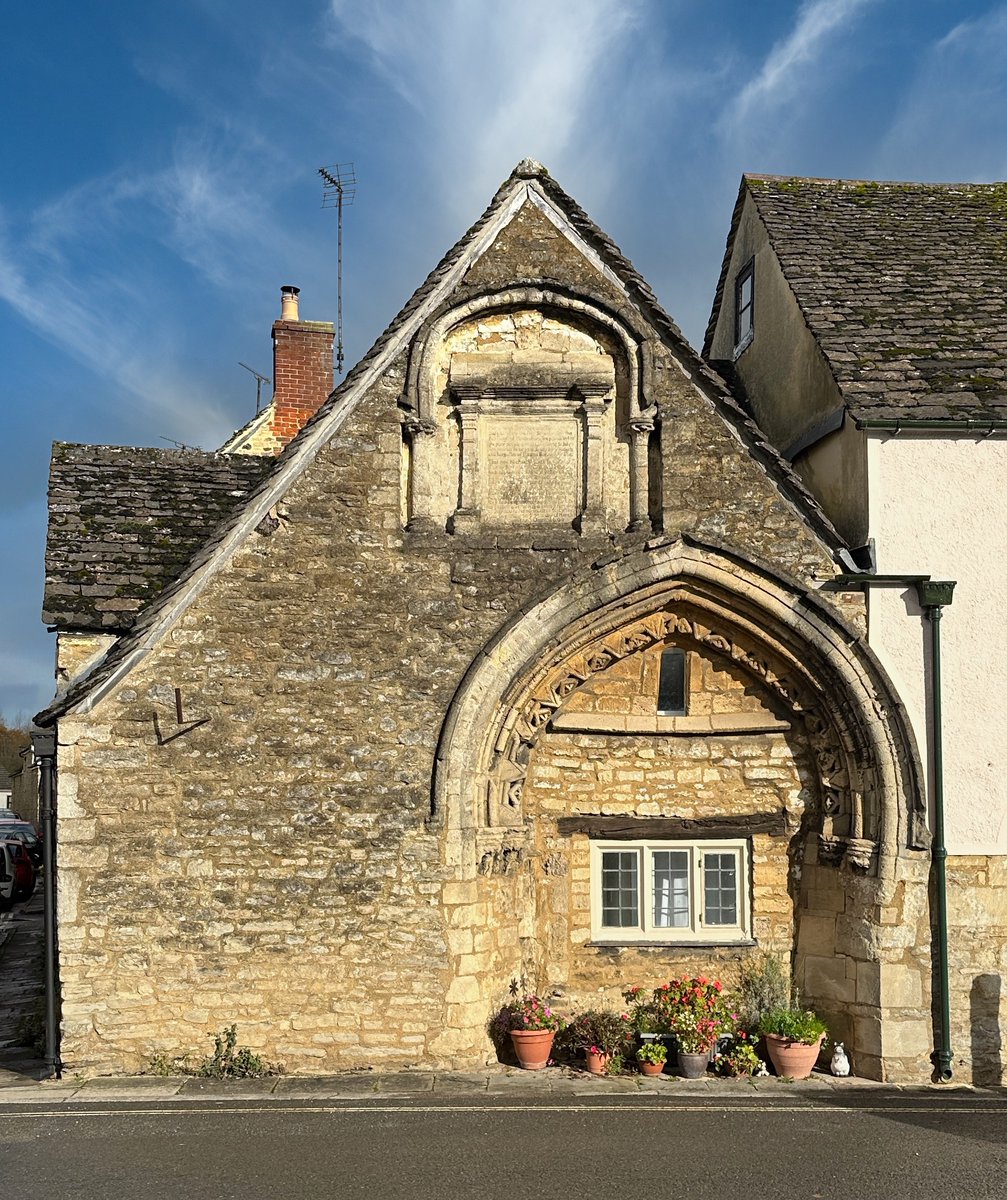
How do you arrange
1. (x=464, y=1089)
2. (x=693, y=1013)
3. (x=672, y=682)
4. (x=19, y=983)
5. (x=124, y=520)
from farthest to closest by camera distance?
(x=19, y=983), (x=124, y=520), (x=672, y=682), (x=693, y=1013), (x=464, y=1089)

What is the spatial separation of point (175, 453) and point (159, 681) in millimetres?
5342

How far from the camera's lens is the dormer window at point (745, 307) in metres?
13.1

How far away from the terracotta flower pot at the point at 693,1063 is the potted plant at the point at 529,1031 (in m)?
1.10

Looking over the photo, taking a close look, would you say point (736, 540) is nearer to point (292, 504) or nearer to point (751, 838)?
point (751, 838)

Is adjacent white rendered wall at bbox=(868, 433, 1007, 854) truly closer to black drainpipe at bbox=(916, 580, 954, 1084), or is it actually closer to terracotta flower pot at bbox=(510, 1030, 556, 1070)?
black drainpipe at bbox=(916, 580, 954, 1084)

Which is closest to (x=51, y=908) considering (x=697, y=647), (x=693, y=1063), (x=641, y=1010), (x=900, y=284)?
(x=641, y=1010)

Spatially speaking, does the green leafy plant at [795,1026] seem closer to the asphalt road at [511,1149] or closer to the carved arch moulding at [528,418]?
the asphalt road at [511,1149]

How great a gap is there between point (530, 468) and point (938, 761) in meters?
4.31

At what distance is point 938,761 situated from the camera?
907 centimetres

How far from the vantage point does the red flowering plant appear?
9055mm

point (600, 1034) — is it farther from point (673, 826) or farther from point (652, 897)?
point (673, 826)

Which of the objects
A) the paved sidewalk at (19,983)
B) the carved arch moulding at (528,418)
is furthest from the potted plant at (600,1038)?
the paved sidewalk at (19,983)

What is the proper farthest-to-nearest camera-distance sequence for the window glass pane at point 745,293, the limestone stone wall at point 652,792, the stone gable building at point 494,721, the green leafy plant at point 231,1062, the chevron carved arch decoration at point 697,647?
the window glass pane at point 745,293
the limestone stone wall at point 652,792
the chevron carved arch decoration at point 697,647
the stone gable building at point 494,721
the green leafy plant at point 231,1062

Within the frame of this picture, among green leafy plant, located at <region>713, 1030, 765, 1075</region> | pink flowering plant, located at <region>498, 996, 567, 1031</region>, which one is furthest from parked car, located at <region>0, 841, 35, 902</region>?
green leafy plant, located at <region>713, 1030, 765, 1075</region>
